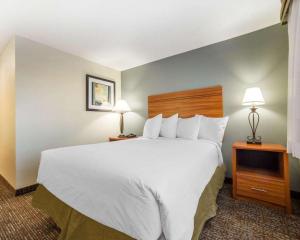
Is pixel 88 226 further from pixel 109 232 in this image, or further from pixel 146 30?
pixel 146 30

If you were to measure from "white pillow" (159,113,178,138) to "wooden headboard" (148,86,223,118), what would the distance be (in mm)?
361

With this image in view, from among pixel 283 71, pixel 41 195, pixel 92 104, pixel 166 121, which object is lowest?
pixel 41 195

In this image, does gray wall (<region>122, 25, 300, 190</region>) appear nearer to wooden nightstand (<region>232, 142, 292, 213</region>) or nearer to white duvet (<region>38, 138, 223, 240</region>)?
wooden nightstand (<region>232, 142, 292, 213</region>)

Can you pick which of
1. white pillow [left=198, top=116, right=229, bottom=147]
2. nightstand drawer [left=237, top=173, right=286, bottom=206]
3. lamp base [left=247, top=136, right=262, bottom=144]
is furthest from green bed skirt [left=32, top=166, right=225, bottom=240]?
lamp base [left=247, top=136, right=262, bottom=144]

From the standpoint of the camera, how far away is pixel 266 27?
2.26 metres

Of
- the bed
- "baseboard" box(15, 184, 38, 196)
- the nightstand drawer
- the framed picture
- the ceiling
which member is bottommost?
"baseboard" box(15, 184, 38, 196)

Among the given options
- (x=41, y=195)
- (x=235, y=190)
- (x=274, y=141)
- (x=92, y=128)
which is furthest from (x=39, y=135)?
(x=274, y=141)

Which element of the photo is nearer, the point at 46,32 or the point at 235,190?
the point at 235,190

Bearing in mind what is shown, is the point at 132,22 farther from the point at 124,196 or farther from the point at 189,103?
the point at 124,196

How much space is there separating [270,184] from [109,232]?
184cm

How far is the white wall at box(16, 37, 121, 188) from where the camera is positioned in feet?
7.67

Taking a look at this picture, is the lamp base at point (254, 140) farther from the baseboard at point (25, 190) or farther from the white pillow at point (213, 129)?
the baseboard at point (25, 190)

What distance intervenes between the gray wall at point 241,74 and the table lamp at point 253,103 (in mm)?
72

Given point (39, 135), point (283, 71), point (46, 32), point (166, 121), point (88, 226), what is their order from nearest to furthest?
point (88, 226)
point (283, 71)
point (46, 32)
point (39, 135)
point (166, 121)
